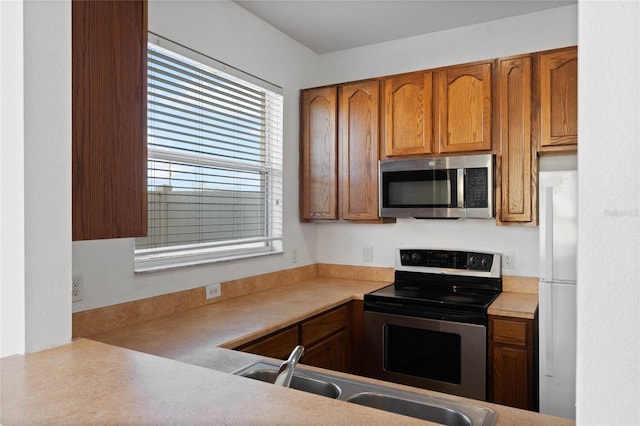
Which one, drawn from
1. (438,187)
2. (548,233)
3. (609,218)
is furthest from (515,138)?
(609,218)

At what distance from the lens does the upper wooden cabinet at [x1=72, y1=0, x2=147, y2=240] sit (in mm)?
1333

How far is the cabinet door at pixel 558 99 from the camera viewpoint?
98.4 inches

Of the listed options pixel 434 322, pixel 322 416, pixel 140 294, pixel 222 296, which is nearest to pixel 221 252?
pixel 222 296

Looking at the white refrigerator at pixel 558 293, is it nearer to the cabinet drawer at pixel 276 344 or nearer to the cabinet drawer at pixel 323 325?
the cabinet drawer at pixel 323 325

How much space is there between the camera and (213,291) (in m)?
2.62

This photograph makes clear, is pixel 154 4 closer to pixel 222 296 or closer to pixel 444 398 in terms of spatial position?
pixel 222 296

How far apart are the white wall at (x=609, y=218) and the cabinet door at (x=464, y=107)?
7.73 feet

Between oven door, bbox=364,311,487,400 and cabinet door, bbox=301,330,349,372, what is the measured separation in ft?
0.44

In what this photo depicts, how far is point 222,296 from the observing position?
106 inches

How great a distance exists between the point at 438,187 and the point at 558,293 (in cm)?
95

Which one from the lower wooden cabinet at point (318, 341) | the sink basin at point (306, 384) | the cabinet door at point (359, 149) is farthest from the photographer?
the cabinet door at point (359, 149)

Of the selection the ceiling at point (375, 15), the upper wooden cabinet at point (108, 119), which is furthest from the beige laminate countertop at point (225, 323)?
the ceiling at point (375, 15)

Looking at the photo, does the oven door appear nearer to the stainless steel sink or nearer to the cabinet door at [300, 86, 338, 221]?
the cabinet door at [300, 86, 338, 221]

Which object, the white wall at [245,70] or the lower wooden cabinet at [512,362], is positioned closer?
the white wall at [245,70]
